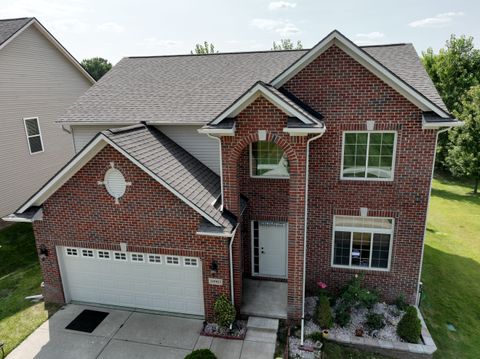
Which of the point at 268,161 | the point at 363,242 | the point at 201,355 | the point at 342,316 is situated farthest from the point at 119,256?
the point at 363,242

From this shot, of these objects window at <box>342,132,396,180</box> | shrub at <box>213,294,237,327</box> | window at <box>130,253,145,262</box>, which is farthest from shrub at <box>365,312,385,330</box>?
window at <box>130,253,145,262</box>

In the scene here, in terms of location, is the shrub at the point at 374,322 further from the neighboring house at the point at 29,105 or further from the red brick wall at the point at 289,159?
the neighboring house at the point at 29,105

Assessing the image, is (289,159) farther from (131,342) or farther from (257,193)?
(131,342)

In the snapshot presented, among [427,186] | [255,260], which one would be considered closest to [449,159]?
[427,186]

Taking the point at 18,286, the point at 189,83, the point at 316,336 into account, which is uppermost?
the point at 189,83

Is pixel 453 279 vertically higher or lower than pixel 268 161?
lower

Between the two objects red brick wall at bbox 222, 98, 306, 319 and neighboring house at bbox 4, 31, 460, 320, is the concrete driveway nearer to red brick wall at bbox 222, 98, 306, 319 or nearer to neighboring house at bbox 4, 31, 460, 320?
neighboring house at bbox 4, 31, 460, 320

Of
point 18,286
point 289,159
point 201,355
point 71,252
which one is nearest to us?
point 201,355
